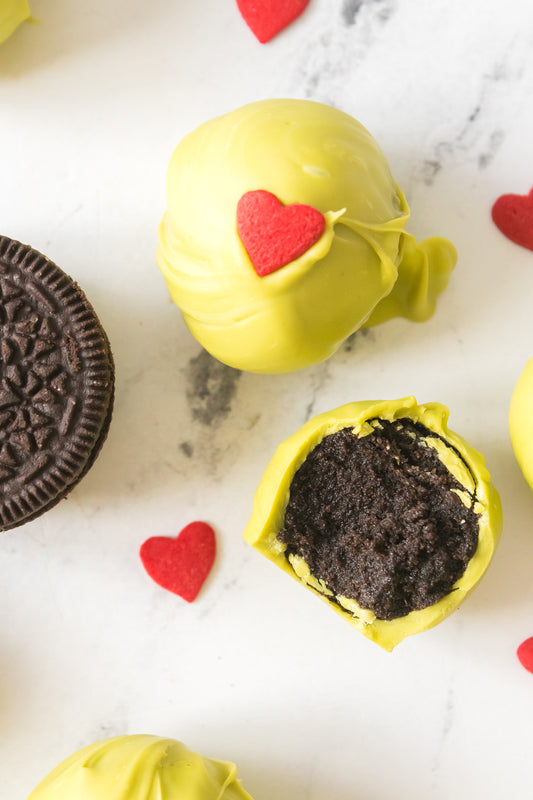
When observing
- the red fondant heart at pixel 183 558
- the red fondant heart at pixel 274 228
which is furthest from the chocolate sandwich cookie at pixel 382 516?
the red fondant heart at pixel 274 228

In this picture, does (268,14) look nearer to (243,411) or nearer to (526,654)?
(243,411)

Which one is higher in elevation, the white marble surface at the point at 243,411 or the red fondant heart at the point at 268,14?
the red fondant heart at the point at 268,14

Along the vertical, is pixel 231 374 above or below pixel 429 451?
above

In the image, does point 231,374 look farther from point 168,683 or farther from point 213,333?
point 168,683

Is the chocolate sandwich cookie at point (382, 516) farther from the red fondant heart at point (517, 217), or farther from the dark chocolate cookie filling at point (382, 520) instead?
the red fondant heart at point (517, 217)

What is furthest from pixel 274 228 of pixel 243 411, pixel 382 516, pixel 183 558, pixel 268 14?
pixel 183 558

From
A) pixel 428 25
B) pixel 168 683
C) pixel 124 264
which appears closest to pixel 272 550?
pixel 168 683
